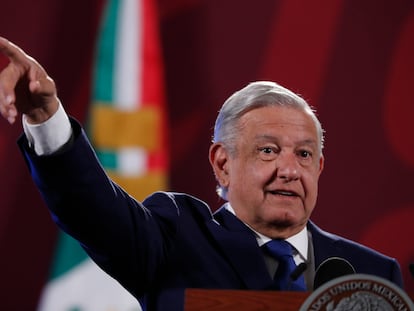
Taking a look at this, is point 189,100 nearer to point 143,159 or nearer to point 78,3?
point 143,159

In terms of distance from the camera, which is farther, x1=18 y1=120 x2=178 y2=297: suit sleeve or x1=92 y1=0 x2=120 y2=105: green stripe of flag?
x1=92 y1=0 x2=120 y2=105: green stripe of flag

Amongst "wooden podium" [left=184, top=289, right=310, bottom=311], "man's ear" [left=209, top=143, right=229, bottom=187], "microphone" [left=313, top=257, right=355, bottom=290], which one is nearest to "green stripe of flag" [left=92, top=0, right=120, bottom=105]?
"man's ear" [left=209, top=143, right=229, bottom=187]

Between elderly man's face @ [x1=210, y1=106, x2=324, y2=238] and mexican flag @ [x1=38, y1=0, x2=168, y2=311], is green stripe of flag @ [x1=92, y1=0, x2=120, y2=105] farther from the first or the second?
elderly man's face @ [x1=210, y1=106, x2=324, y2=238]

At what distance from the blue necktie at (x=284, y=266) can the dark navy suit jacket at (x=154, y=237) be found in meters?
0.03

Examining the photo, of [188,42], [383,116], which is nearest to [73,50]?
[188,42]

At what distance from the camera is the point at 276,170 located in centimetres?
169

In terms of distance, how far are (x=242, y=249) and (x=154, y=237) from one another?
0.19 meters

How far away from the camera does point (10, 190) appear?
11.2 feet

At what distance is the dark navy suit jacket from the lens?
1392mm

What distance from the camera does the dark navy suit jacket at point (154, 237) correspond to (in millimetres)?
1392

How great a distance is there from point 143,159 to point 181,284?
2060mm

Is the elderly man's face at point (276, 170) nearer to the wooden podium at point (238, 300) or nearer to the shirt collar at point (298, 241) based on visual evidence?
the shirt collar at point (298, 241)

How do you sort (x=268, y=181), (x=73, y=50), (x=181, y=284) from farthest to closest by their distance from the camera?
(x=73, y=50) < (x=268, y=181) < (x=181, y=284)

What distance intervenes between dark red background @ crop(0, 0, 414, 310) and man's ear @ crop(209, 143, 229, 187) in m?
1.70
